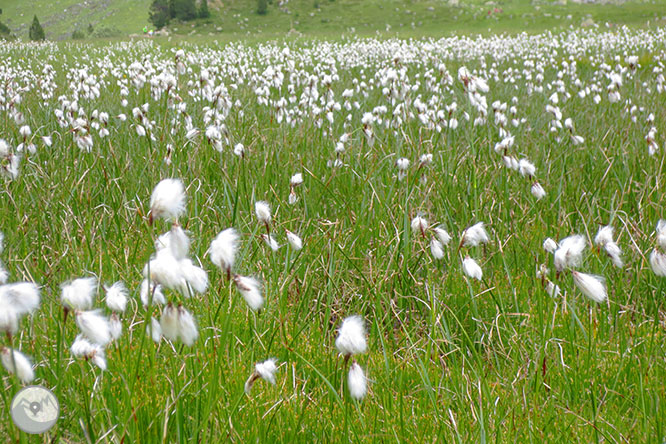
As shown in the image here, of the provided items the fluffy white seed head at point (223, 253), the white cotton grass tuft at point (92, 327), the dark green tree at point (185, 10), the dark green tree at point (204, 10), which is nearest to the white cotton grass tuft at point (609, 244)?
the fluffy white seed head at point (223, 253)

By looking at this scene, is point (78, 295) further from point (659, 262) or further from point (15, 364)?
point (659, 262)

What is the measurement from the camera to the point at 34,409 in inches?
51.5

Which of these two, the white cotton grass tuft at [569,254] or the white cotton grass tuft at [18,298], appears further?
the white cotton grass tuft at [569,254]

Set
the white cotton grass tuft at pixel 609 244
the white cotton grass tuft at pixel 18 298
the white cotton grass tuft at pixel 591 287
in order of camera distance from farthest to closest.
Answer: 1. the white cotton grass tuft at pixel 609 244
2. the white cotton grass tuft at pixel 591 287
3. the white cotton grass tuft at pixel 18 298

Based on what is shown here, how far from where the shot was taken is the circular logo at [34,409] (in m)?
1.27

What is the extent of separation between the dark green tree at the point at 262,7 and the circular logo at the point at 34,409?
202 ft

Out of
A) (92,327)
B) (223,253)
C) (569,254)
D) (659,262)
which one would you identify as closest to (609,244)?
(659,262)

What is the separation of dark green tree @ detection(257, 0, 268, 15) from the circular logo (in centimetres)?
6159

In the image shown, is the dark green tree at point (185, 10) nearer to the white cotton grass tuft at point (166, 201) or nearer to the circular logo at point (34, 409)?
the white cotton grass tuft at point (166, 201)

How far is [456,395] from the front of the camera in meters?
1.91

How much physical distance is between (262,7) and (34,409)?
61.7 meters

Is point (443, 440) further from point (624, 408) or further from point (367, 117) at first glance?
point (367, 117)

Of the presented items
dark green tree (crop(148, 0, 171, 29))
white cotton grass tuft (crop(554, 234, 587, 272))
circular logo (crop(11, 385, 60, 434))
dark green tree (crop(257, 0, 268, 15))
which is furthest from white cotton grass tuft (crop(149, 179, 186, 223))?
dark green tree (crop(148, 0, 171, 29))

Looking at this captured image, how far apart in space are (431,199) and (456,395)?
93.0 inches
